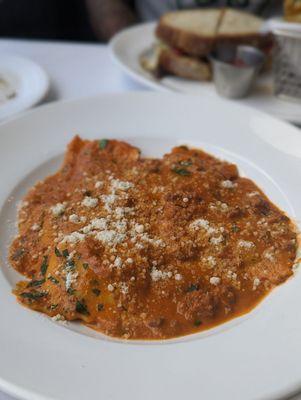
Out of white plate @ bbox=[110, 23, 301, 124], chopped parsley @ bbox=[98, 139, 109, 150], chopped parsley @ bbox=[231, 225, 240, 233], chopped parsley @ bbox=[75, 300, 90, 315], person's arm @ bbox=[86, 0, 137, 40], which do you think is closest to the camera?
chopped parsley @ bbox=[75, 300, 90, 315]

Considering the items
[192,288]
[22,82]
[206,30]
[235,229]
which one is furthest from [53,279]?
[206,30]

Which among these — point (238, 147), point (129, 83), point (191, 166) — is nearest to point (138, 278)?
point (191, 166)

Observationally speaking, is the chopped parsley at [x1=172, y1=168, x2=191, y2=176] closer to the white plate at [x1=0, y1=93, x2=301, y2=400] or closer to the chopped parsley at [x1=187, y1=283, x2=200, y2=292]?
the white plate at [x1=0, y1=93, x2=301, y2=400]

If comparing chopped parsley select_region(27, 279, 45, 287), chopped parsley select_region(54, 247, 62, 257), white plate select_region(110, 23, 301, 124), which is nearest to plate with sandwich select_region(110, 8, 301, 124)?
white plate select_region(110, 23, 301, 124)

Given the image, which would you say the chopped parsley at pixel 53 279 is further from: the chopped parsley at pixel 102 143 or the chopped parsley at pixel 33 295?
the chopped parsley at pixel 102 143

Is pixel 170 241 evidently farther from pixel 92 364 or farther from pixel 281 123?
pixel 281 123

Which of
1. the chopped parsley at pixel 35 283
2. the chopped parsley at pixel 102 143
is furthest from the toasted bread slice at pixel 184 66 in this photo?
the chopped parsley at pixel 35 283
